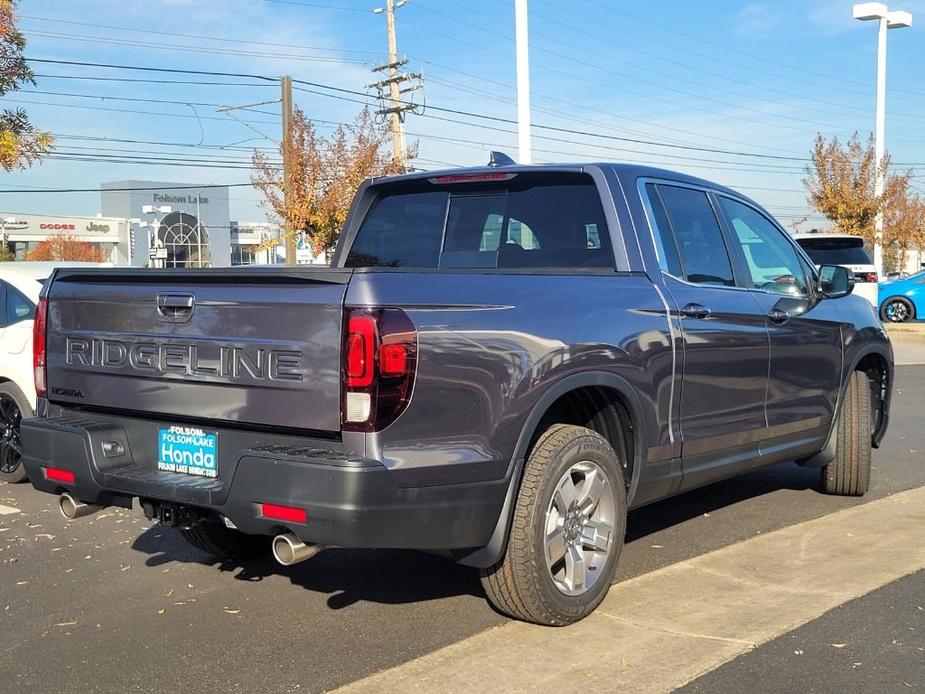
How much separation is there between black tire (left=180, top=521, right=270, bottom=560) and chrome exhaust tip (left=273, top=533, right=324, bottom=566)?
1.39 metres

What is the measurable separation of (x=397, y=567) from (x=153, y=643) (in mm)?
1407

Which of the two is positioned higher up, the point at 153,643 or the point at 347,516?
the point at 347,516

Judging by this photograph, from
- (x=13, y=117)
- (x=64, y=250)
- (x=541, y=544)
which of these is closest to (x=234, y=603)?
(x=541, y=544)

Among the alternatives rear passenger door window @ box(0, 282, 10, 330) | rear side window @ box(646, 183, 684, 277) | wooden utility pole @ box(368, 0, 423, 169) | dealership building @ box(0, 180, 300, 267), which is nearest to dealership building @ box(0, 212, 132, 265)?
dealership building @ box(0, 180, 300, 267)

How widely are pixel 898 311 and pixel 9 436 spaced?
2149cm

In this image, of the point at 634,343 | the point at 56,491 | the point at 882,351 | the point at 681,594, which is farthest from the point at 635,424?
the point at 882,351

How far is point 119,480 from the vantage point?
408 cm

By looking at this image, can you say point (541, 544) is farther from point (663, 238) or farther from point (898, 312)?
point (898, 312)

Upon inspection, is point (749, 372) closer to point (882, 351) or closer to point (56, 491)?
point (882, 351)

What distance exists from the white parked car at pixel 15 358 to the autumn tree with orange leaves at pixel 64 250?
59411 millimetres

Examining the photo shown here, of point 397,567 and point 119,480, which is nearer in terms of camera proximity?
point 119,480

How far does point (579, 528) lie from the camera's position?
14.2 ft

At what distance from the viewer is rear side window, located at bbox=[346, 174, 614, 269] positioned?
16.4 ft

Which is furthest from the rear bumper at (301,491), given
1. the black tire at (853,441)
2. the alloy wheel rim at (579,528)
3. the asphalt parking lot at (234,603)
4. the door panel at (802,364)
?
the black tire at (853,441)
